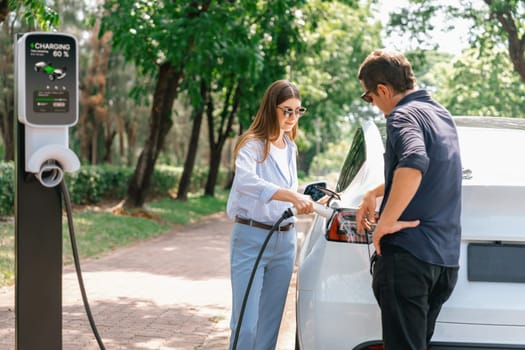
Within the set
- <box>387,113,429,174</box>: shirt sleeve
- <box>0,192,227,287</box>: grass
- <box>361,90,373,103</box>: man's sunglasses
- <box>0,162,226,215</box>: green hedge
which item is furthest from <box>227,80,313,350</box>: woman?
<box>0,162,226,215</box>: green hedge

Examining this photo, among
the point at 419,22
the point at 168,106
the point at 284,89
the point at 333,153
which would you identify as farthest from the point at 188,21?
the point at 333,153

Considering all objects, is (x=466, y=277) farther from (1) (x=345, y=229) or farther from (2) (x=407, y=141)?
(2) (x=407, y=141)

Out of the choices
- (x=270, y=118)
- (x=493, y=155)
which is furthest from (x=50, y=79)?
(x=493, y=155)

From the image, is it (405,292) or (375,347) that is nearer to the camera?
(405,292)

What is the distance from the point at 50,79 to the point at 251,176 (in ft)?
3.79

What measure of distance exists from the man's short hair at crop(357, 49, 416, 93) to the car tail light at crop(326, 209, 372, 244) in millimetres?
671

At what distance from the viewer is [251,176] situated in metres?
3.90

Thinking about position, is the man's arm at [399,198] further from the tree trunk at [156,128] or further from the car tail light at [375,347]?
the tree trunk at [156,128]

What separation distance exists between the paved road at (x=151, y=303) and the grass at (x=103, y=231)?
1.34 feet

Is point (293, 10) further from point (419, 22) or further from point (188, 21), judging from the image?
point (188, 21)

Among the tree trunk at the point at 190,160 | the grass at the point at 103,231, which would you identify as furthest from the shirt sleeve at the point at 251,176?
the tree trunk at the point at 190,160

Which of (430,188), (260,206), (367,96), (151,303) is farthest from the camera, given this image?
(151,303)

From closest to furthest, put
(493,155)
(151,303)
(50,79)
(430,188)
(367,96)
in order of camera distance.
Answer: (430,188) < (367,96) < (50,79) < (493,155) < (151,303)

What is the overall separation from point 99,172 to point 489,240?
734 inches
